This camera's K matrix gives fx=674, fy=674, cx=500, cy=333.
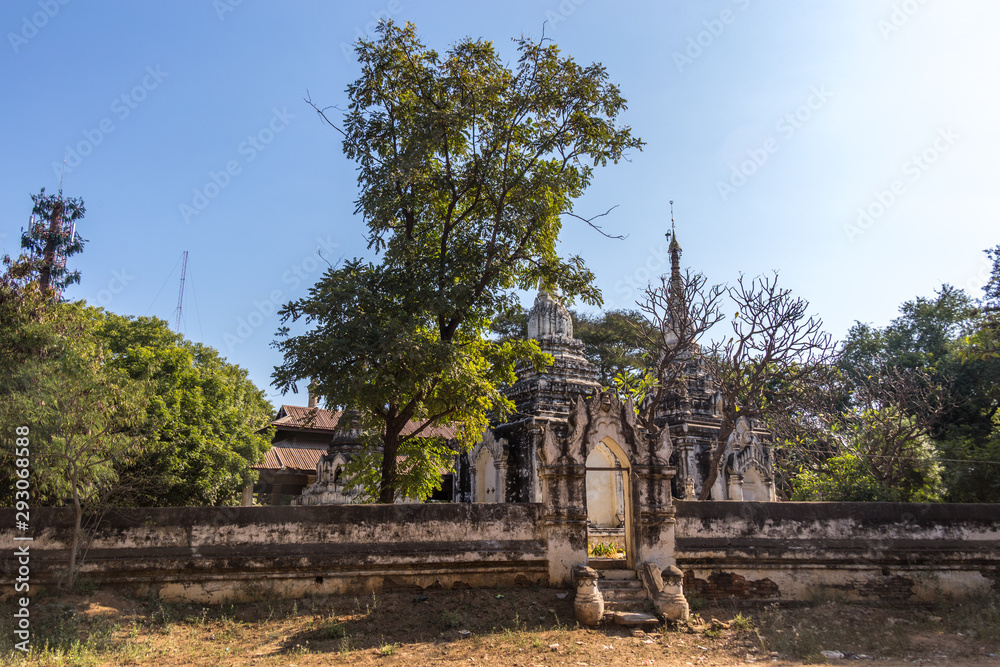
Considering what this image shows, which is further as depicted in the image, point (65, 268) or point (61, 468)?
point (65, 268)

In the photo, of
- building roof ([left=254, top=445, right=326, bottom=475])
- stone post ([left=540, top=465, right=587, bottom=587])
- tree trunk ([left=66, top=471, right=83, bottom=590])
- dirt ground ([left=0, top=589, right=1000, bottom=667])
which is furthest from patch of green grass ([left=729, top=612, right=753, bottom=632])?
building roof ([left=254, top=445, right=326, bottom=475])

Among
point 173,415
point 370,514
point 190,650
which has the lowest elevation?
point 190,650

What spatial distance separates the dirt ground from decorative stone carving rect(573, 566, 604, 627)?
0.56 feet

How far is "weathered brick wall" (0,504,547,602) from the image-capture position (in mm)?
9273

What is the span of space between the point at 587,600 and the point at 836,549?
441cm

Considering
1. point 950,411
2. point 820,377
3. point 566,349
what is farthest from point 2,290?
point 950,411

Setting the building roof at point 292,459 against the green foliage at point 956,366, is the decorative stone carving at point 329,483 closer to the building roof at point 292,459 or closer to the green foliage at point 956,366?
the building roof at point 292,459

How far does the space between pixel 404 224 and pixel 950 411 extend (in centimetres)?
2311

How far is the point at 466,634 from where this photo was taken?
8.35 m

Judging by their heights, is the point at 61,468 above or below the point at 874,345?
below

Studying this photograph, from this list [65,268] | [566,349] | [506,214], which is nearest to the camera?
[506,214]

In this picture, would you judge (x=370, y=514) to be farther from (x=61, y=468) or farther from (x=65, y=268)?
(x=65, y=268)

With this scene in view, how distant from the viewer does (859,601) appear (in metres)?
10.1

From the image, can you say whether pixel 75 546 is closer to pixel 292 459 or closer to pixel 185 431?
pixel 185 431
